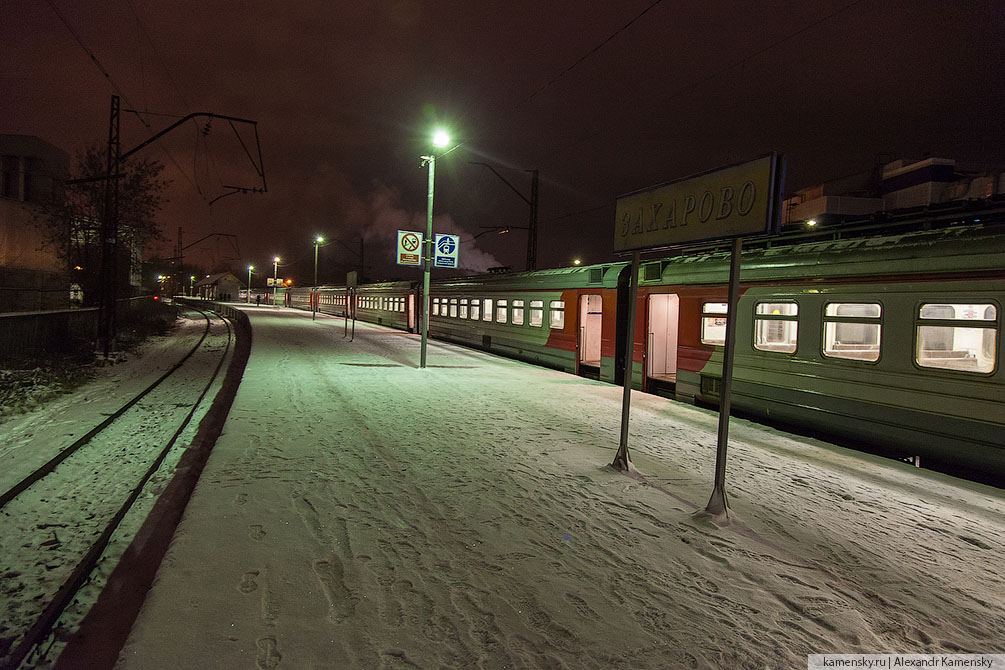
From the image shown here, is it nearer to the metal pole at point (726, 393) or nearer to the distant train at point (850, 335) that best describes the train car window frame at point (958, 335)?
the distant train at point (850, 335)

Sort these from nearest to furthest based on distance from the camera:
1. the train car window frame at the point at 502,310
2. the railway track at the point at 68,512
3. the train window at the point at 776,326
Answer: the railway track at the point at 68,512 → the train window at the point at 776,326 → the train car window frame at the point at 502,310

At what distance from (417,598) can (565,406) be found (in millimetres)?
6571

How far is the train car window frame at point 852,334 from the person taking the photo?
6922 millimetres

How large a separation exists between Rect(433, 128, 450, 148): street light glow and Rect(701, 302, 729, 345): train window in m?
7.74

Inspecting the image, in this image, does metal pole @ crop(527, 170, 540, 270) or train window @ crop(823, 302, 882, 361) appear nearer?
train window @ crop(823, 302, 882, 361)

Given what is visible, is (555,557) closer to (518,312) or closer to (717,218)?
(717,218)

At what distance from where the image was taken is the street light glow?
43.5 ft

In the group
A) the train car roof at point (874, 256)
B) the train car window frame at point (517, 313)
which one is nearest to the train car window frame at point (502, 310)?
the train car window frame at point (517, 313)

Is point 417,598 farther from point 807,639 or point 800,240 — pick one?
point 800,240

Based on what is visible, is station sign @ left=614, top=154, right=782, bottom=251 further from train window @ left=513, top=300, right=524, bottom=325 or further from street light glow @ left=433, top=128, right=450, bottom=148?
train window @ left=513, top=300, right=524, bottom=325

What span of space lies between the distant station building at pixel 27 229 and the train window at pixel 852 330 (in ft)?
68.5

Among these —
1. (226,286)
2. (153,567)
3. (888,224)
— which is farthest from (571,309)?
(226,286)

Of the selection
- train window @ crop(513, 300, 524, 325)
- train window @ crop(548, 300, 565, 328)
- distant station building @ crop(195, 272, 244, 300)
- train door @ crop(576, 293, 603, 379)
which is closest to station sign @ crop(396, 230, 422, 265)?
train window @ crop(513, 300, 524, 325)

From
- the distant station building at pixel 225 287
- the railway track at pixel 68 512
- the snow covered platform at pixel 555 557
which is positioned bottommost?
the railway track at pixel 68 512
